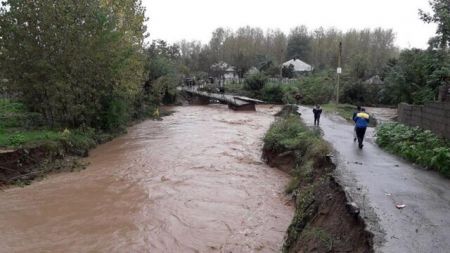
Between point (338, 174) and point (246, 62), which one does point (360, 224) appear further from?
point (246, 62)

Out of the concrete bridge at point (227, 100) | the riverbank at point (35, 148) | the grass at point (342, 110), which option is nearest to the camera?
the riverbank at point (35, 148)

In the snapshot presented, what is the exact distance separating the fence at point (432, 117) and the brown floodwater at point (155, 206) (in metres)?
5.56

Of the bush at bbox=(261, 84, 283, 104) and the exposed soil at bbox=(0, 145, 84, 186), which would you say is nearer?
the exposed soil at bbox=(0, 145, 84, 186)

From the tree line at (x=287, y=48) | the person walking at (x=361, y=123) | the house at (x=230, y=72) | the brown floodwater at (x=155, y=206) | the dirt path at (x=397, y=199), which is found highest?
the tree line at (x=287, y=48)

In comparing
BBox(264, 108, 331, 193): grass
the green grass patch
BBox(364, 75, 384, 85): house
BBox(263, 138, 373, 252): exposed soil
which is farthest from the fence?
BBox(364, 75, 384, 85): house

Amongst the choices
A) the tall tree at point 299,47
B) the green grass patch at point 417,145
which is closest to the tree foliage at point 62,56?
the green grass patch at point 417,145

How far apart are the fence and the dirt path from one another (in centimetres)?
180

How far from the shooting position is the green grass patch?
39.4ft

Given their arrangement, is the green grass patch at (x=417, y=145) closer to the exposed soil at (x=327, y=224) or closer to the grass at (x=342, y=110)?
the exposed soil at (x=327, y=224)

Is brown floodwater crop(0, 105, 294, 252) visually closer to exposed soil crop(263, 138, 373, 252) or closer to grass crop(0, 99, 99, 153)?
exposed soil crop(263, 138, 373, 252)

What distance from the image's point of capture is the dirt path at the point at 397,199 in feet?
22.7

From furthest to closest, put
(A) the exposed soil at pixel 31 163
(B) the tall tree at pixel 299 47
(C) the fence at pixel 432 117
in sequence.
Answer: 1. (B) the tall tree at pixel 299 47
2. (A) the exposed soil at pixel 31 163
3. (C) the fence at pixel 432 117

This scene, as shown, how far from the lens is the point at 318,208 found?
9.40 meters

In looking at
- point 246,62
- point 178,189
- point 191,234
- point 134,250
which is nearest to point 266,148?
point 178,189
